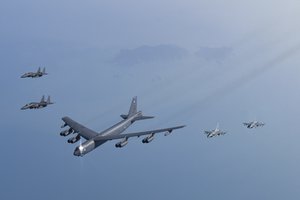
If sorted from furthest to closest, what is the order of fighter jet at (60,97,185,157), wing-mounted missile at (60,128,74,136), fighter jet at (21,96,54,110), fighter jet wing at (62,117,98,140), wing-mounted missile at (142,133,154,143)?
fighter jet at (21,96,54,110) < wing-mounted missile at (60,128,74,136) < fighter jet wing at (62,117,98,140) < wing-mounted missile at (142,133,154,143) < fighter jet at (60,97,185,157)

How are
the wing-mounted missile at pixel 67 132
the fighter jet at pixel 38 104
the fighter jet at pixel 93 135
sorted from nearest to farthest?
the fighter jet at pixel 93 135
the wing-mounted missile at pixel 67 132
the fighter jet at pixel 38 104

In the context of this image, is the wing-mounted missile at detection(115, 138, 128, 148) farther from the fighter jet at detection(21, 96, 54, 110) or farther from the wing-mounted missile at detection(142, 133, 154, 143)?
the fighter jet at detection(21, 96, 54, 110)

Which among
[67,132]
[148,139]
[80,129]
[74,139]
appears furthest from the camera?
[80,129]

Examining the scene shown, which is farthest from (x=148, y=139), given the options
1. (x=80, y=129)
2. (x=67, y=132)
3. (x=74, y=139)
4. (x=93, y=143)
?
(x=67, y=132)

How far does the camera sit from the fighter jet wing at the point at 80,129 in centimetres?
17725

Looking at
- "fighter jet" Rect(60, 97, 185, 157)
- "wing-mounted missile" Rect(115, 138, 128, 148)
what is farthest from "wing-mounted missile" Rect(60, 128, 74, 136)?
"wing-mounted missile" Rect(115, 138, 128, 148)

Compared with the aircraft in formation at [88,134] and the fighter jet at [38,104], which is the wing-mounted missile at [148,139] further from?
the fighter jet at [38,104]

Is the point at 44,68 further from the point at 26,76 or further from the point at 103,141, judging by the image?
the point at 103,141

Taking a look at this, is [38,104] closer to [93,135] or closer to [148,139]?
[93,135]

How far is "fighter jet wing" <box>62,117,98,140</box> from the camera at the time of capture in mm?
177250

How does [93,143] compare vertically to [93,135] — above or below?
below

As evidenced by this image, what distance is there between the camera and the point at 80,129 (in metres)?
185

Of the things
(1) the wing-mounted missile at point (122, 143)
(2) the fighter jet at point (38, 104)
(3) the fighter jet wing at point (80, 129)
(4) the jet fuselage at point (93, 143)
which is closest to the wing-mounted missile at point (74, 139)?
(3) the fighter jet wing at point (80, 129)

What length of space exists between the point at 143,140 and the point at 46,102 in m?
43.9
